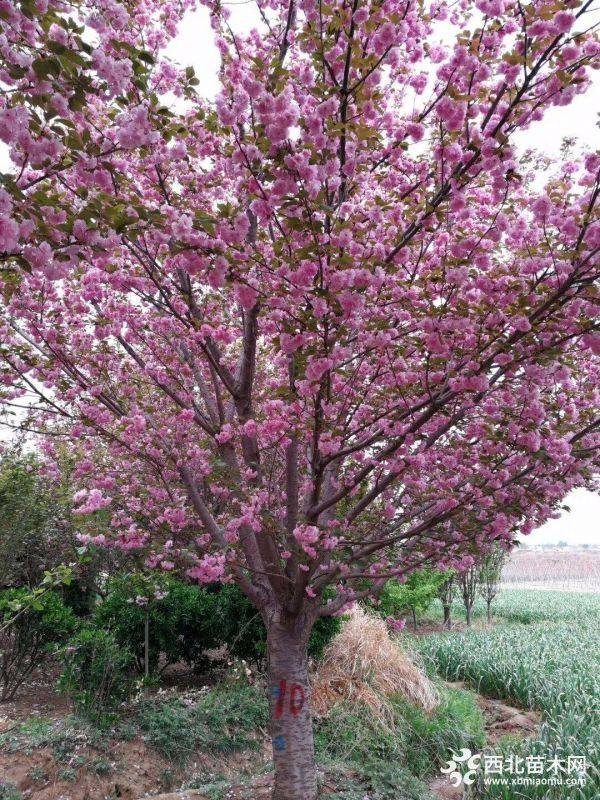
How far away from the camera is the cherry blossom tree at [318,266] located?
7.03 feet

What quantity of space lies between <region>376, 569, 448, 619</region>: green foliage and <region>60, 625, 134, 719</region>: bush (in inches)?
235

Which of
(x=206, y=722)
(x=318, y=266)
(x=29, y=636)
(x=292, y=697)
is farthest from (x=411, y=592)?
(x=318, y=266)

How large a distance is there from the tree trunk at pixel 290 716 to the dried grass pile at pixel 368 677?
7.14ft

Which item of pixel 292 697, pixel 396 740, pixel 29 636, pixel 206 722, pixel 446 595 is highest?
pixel 29 636

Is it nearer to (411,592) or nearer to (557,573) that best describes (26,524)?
(411,592)

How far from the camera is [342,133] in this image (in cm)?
235

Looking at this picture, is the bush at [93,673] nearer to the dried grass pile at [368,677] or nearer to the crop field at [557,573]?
the dried grass pile at [368,677]

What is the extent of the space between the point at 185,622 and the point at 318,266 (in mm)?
4967

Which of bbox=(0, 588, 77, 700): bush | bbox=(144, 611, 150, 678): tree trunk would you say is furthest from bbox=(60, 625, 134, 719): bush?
bbox=(0, 588, 77, 700): bush

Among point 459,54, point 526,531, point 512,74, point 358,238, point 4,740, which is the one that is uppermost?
point 459,54

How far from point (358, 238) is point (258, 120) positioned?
2.49ft

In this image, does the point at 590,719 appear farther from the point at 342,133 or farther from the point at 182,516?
the point at 342,133

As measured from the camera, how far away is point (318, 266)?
2578 millimetres

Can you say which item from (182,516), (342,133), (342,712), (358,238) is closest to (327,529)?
(182,516)
